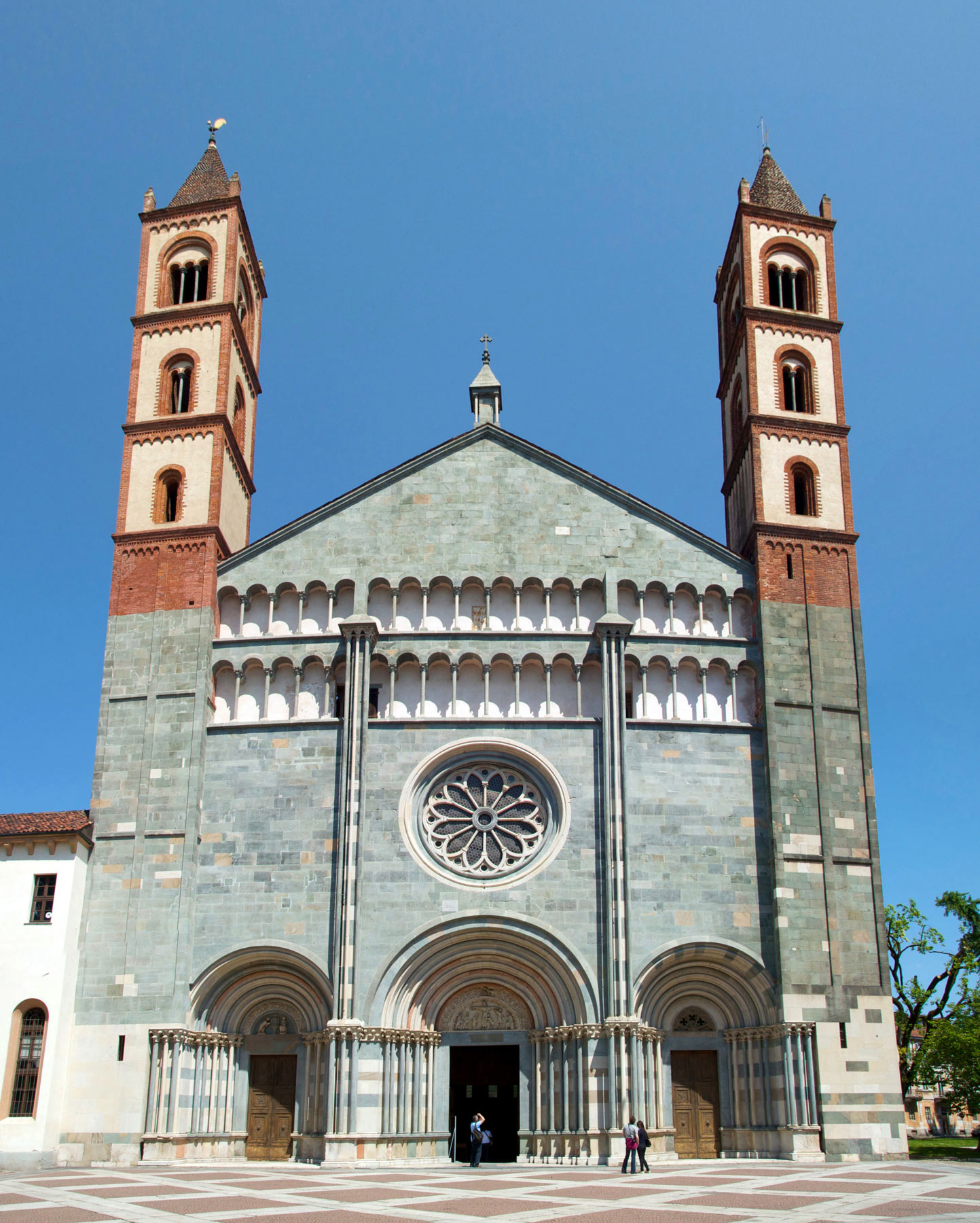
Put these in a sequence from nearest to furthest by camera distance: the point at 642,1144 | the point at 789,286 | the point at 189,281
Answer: the point at 642,1144
the point at 789,286
the point at 189,281

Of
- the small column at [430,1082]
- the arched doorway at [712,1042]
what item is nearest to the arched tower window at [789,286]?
the arched doorway at [712,1042]

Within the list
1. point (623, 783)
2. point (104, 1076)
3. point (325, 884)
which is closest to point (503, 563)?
point (623, 783)

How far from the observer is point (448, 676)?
3522cm

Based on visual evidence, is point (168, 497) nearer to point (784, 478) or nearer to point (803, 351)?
point (784, 478)

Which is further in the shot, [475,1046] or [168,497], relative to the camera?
[168,497]

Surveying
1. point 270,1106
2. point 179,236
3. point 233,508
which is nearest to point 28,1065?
point 270,1106

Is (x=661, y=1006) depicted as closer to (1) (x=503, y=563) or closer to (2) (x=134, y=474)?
(1) (x=503, y=563)

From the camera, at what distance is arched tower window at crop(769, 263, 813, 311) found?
40906 mm

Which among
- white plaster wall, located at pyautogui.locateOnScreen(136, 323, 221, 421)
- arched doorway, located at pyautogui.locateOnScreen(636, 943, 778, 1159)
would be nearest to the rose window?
arched doorway, located at pyautogui.locateOnScreen(636, 943, 778, 1159)

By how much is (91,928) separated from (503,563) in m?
14.9

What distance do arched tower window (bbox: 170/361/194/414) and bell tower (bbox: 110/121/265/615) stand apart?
0.10 ft

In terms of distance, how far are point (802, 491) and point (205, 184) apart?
2281cm

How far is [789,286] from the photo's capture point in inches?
1622

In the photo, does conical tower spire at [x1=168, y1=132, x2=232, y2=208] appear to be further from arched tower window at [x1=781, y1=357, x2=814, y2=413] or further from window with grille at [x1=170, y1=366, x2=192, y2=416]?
arched tower window at [x1=781, y1=357, x2=814, y2=413]
